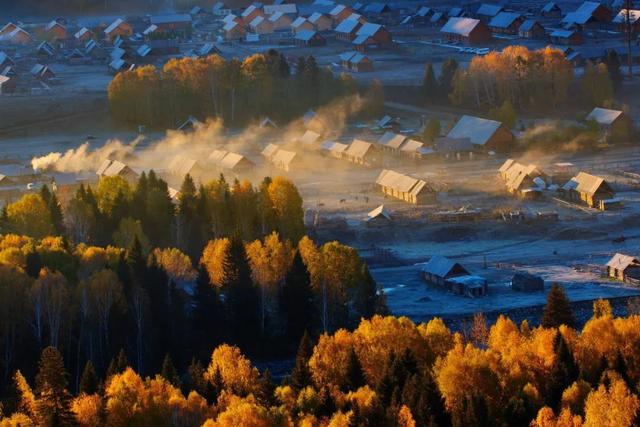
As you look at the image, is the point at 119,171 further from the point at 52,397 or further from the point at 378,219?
the point at 52,397

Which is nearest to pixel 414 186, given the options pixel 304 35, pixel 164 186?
pixel 164 186

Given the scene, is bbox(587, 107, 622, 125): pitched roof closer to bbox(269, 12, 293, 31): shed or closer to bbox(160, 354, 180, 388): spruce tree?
bbox(160, 354, 180, 388): spruce tree

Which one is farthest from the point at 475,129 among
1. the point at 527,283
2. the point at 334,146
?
the point at 527,283

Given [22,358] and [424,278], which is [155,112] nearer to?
[424,278]

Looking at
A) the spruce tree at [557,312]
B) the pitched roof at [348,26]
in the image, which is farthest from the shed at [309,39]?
the spruce tree at [557,312]

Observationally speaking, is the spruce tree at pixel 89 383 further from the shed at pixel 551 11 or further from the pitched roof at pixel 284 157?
the shed at pixel 551 11

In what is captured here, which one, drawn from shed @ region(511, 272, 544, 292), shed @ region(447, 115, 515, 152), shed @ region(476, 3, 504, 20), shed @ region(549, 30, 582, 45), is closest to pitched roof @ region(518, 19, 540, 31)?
shed @ region(549, 30, 582, 45)

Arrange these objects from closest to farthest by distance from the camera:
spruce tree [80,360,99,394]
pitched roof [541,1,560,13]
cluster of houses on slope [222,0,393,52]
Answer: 1. spruce tree [80,360,99,394]
2. cluster of houses on slope [222,0,393,52]
3. pitched roof [541,1,560,13]
